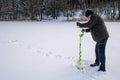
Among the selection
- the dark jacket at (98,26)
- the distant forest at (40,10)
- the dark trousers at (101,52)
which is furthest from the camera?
the distant forest at (40,10)

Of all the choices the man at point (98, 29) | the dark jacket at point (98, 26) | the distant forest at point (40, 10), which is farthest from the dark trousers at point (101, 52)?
the distant forest at point (40, 10)

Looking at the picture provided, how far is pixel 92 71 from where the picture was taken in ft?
18.6

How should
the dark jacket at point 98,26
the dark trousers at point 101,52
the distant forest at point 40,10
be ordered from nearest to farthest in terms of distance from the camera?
the dark jacket at point 98,26
the dark trousers at point 101,52
the distant forest at point 40,10

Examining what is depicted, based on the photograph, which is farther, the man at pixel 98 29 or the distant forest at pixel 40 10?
the distant forest at pixel 40 10

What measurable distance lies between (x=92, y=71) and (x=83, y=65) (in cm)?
50

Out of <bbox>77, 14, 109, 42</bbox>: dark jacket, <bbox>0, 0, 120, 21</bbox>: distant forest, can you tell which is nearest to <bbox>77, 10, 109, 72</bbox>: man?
<bbox>77, 14, 109, 42</bbox>: dark jacket

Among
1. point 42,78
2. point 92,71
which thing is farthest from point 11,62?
point 92,71

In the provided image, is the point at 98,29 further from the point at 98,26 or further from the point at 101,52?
the point at 101,52

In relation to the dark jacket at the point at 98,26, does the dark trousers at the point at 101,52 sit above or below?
below

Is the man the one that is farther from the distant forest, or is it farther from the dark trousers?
the distant forest

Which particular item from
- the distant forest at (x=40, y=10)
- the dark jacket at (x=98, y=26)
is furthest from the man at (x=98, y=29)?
the distant forest at (x=40, y=10)

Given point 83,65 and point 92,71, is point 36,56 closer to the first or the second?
point 83,65

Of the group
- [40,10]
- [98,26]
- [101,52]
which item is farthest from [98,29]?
[40,10]

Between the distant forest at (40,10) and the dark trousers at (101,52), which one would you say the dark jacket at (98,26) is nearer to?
the dark trousers at (101,52)
